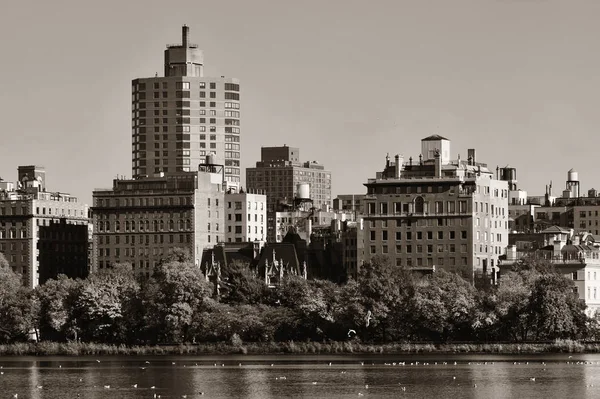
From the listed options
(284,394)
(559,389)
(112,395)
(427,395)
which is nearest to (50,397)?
(112,395)

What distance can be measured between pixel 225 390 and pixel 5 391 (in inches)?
810

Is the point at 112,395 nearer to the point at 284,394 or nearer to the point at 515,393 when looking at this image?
the point at 284,394

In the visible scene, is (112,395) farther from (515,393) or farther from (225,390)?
(515,393)

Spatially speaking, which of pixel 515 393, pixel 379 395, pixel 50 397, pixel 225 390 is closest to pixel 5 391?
pixel 50 397

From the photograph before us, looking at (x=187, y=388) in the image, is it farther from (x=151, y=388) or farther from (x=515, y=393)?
(x=515, y=393)

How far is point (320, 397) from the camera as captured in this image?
614 ft

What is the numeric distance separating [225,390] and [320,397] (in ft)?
39.1

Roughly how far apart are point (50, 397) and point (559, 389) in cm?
4718

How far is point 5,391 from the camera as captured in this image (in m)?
195

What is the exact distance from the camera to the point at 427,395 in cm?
18962

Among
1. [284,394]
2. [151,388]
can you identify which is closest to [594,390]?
[284,394]

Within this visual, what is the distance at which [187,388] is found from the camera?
197 meters

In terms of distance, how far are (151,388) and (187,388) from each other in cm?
347

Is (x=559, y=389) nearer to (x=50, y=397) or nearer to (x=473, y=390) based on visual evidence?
(x=473, y=390)
